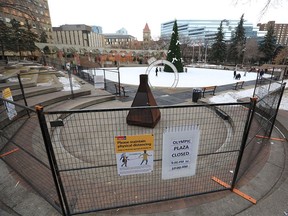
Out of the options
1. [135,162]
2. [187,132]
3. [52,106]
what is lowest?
[52,106]

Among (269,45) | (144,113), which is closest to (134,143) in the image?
(144,113)

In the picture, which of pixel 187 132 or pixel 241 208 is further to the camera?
pixel 241 208

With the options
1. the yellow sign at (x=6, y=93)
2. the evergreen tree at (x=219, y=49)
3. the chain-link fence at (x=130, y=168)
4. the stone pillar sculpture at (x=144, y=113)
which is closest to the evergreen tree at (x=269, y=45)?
the evergreen tree at (x=219, y=49)

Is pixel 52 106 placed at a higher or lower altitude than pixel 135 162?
lower

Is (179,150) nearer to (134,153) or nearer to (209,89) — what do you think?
(134,153)

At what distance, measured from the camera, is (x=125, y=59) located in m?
55.8

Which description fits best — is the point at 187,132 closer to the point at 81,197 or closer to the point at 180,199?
the point at 180,199

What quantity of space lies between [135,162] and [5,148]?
4.39 m

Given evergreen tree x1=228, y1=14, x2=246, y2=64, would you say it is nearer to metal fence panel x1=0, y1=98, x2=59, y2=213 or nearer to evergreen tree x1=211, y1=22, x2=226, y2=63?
evergreen tree x1=211, y1=22, x2=226, y2=63

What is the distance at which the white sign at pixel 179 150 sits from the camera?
2539mm

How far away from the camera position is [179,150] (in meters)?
2.66

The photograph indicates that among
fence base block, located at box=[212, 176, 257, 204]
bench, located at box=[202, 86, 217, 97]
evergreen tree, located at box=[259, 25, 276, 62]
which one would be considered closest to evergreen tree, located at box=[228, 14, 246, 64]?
evergreen tree, located at box=[259, 25, 276, 62]

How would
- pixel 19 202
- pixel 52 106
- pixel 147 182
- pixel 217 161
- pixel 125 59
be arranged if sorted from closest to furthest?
pixel 19 202
pixel 147 182
pixel 217 161
pixel 52 106
pixel 125 59

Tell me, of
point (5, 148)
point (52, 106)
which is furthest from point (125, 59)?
point (5, 148)
